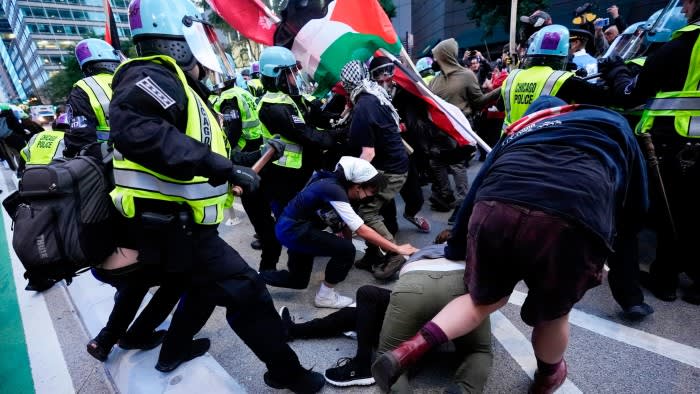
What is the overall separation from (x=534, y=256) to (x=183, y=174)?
1.37 meters

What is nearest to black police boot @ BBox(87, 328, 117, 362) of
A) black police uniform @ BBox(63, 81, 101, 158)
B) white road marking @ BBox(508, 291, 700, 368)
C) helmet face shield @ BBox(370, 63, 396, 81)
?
black police uniform @ BBox(63, 81, 101, 158)

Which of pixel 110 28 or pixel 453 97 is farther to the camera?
pixel 453 97

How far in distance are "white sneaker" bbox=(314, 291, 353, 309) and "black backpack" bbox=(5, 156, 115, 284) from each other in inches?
61.2

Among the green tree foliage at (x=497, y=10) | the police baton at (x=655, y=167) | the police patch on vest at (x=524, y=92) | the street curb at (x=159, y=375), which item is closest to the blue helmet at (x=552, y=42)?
the police patch on vest at (x=524, y=92)

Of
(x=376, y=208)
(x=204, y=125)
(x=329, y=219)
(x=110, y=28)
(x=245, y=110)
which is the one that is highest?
(x=110, y=28)

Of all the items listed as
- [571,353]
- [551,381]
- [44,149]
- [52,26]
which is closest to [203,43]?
[44,149]

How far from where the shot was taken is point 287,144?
3.16m

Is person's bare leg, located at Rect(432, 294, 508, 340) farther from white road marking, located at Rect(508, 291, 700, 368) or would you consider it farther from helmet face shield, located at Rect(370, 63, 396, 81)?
helmet face shield, located at Rect(370, 63, 396, 81)

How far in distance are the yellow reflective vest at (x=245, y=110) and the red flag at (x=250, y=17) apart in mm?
903

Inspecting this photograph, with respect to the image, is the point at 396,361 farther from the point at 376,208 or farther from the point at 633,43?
the point at 633,43

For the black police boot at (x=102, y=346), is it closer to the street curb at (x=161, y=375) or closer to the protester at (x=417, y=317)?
the street curb at (x=161, y=375)

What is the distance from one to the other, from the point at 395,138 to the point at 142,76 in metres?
2.28

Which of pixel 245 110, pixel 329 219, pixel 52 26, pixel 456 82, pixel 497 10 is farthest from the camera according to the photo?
pixel 52 26

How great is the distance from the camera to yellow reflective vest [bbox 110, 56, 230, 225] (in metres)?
1.49
